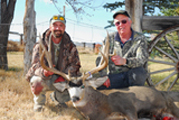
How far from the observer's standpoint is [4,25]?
816cm

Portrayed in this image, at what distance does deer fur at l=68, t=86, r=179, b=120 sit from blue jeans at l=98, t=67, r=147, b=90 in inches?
7.4

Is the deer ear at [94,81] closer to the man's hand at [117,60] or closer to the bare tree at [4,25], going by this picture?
the man's hand at [117,60]

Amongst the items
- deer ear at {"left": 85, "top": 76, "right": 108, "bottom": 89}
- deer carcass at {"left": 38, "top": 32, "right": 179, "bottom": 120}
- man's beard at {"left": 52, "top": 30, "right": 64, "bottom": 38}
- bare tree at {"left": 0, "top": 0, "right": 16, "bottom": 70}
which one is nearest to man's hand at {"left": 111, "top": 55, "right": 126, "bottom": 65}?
deer carcass at {"left": 38, "top": 32, "right": 179, "bottom": 120}

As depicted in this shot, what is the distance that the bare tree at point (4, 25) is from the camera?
817cm

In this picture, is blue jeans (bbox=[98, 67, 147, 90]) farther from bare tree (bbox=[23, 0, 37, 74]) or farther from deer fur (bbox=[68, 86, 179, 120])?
bare tree (bbox=[23, 0, 37, 74])

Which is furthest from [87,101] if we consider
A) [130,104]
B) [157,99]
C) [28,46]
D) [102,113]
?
[28,46]

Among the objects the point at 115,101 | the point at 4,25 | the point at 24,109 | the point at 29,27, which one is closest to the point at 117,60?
the point at 115,101

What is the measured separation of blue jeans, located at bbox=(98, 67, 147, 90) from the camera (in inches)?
151

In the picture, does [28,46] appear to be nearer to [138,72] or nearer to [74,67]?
[74,67]

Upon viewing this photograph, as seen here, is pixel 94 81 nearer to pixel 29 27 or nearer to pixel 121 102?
pixel 121 102

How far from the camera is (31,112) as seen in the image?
3750 millimetres

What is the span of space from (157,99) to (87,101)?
1.32 m

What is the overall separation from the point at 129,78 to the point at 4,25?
643 cm

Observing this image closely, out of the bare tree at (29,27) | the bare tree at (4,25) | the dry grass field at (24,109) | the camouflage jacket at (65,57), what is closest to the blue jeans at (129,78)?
the camouflage jacket at (65,57)
